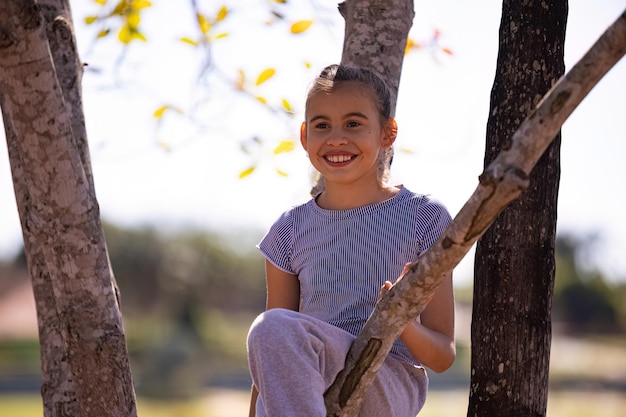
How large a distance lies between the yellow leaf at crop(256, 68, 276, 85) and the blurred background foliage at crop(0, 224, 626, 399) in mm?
26733

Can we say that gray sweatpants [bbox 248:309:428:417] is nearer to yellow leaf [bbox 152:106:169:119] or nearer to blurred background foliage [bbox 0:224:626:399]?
yellow leaf [bbox 152:106:169:119]

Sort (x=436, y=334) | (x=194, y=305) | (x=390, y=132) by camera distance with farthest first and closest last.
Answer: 1. (x=194, y=305)
2. (x=390, y=132)
3. (x=436, y=334)

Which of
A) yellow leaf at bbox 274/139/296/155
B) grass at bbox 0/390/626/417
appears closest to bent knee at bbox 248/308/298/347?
yellow leaf at bbox 274/139/296/155

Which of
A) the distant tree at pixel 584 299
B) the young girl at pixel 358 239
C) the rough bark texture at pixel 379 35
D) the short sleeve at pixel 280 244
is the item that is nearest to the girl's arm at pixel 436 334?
the young girl at pixel 358 239

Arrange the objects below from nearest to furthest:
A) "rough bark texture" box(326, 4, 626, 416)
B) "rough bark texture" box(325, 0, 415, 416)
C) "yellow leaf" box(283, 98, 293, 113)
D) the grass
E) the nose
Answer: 1. "rough bark texture" box(326, 4, 626, 416)
2. the nose
3. "rough bark texture" box(325, 0, 415, 416)
4. "yellow leaf" box(283, 98, 293, 113)
5. the grass

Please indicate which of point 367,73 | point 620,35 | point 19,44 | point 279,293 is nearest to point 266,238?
point 279,293

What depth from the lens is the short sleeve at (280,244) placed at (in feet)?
9.16

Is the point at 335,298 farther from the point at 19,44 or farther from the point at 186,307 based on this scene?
the point at 186,307

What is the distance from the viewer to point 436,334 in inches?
97.0

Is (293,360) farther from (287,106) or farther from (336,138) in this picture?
(287,106)

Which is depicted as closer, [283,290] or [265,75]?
[283,290]

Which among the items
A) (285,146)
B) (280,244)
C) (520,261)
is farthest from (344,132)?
(285,146)

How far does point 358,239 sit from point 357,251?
36 millimetres

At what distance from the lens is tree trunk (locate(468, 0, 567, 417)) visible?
99.4 inches
